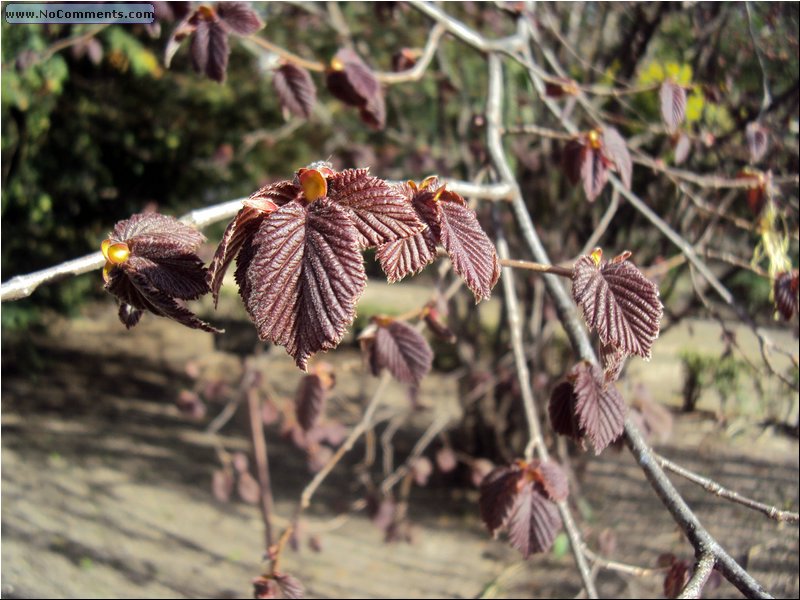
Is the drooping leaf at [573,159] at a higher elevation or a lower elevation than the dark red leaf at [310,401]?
higher

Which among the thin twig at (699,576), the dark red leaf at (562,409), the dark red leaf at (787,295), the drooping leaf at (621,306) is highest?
the drooping leaf at (621,306)

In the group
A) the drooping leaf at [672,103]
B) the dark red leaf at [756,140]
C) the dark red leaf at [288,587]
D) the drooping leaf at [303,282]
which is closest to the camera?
the drooping leaf at [303,282]

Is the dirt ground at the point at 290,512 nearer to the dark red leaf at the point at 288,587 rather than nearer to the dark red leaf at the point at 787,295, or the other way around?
the dark red leaf at the point at 787,295

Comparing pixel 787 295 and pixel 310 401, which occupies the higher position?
pixel 787 295

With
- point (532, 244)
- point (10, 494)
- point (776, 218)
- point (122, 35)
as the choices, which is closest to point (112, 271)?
point (532, 244)

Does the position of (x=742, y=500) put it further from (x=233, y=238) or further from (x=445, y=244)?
(x=233, y=238)

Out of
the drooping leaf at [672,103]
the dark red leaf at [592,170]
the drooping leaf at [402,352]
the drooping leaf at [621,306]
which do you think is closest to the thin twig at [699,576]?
the drooping leaf at [621,306]

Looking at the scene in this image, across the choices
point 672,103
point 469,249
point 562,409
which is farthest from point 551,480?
point 672,103

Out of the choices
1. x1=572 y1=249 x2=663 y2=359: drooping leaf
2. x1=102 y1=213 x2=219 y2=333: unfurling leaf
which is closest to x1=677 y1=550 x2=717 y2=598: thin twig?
x1=572 y1=249 x2=663 y2=359: drooping leaf
